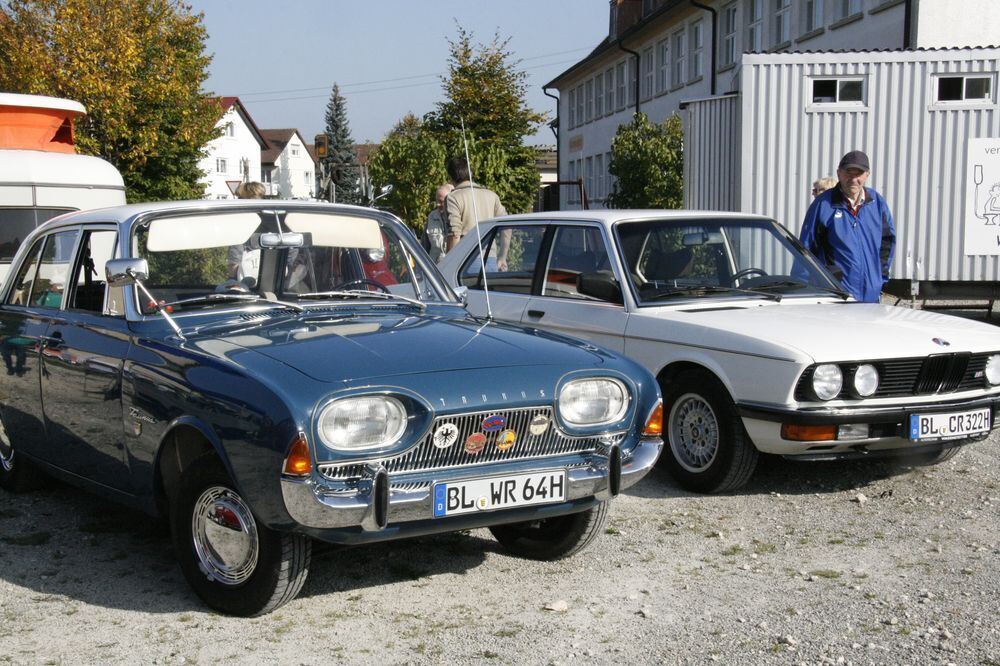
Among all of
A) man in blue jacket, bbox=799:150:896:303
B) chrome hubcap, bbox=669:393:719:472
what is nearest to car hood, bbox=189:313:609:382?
chrome hubcap, bbox=669:393:719:472

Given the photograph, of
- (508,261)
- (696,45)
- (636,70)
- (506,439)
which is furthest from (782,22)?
(506,439)

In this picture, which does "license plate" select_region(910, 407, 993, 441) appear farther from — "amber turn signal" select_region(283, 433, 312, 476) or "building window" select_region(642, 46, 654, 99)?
"building window" select_region(642, 46, 654, 99)

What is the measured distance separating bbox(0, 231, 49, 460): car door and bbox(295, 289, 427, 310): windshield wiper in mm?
1465

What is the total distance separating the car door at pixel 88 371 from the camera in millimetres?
Result: 5156

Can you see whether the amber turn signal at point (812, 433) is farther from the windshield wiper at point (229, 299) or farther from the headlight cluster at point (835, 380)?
the windshield wiper at point (229, 299)

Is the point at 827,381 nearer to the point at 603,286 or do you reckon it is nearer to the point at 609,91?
the point at 603,286

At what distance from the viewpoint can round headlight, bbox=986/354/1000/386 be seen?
6531 mm

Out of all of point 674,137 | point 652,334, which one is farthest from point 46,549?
point 674,137

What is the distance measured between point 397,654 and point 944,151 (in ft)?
38.3

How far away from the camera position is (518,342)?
4.96 metres

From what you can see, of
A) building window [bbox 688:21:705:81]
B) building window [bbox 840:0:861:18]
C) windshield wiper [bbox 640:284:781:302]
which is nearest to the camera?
windshield wiper [bbox 640:284:781:302]

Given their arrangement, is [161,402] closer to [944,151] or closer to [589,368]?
[589,368]

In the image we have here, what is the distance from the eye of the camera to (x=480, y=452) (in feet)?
14.6

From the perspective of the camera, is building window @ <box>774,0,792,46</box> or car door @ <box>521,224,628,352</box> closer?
car door @ <box>521,224,628,352</box>
